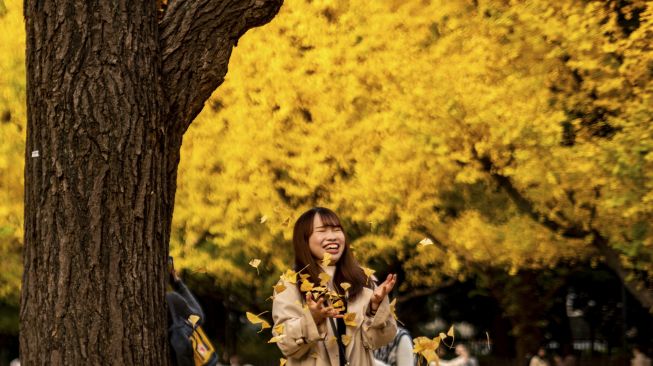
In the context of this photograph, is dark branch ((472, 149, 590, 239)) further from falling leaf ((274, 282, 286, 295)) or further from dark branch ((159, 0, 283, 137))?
dark branch ((159, 0, 283, 137))

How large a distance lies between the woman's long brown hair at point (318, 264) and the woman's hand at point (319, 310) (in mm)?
293

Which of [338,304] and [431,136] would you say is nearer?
[338,304]

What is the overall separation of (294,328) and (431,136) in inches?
432

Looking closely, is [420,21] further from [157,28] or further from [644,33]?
[157,28]

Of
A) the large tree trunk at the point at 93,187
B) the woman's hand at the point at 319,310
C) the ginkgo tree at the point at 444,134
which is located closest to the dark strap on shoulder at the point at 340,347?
the woman's hand at the point at 319,310

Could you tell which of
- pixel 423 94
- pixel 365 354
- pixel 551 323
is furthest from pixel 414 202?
pixel 551 323

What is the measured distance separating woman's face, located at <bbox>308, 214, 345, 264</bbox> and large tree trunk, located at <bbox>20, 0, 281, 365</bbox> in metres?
0.72

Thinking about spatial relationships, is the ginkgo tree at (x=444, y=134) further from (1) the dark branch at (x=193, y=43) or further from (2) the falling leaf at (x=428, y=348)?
(1) the dark branch at (x=193, y=43)

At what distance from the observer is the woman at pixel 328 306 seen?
545 cm

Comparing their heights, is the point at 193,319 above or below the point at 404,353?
above

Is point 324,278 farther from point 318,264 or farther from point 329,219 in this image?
point 329,219

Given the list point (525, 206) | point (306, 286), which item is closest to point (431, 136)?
point (525, 206)

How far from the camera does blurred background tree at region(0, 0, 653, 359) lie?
49.7 ft

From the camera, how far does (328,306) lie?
17.8ft
